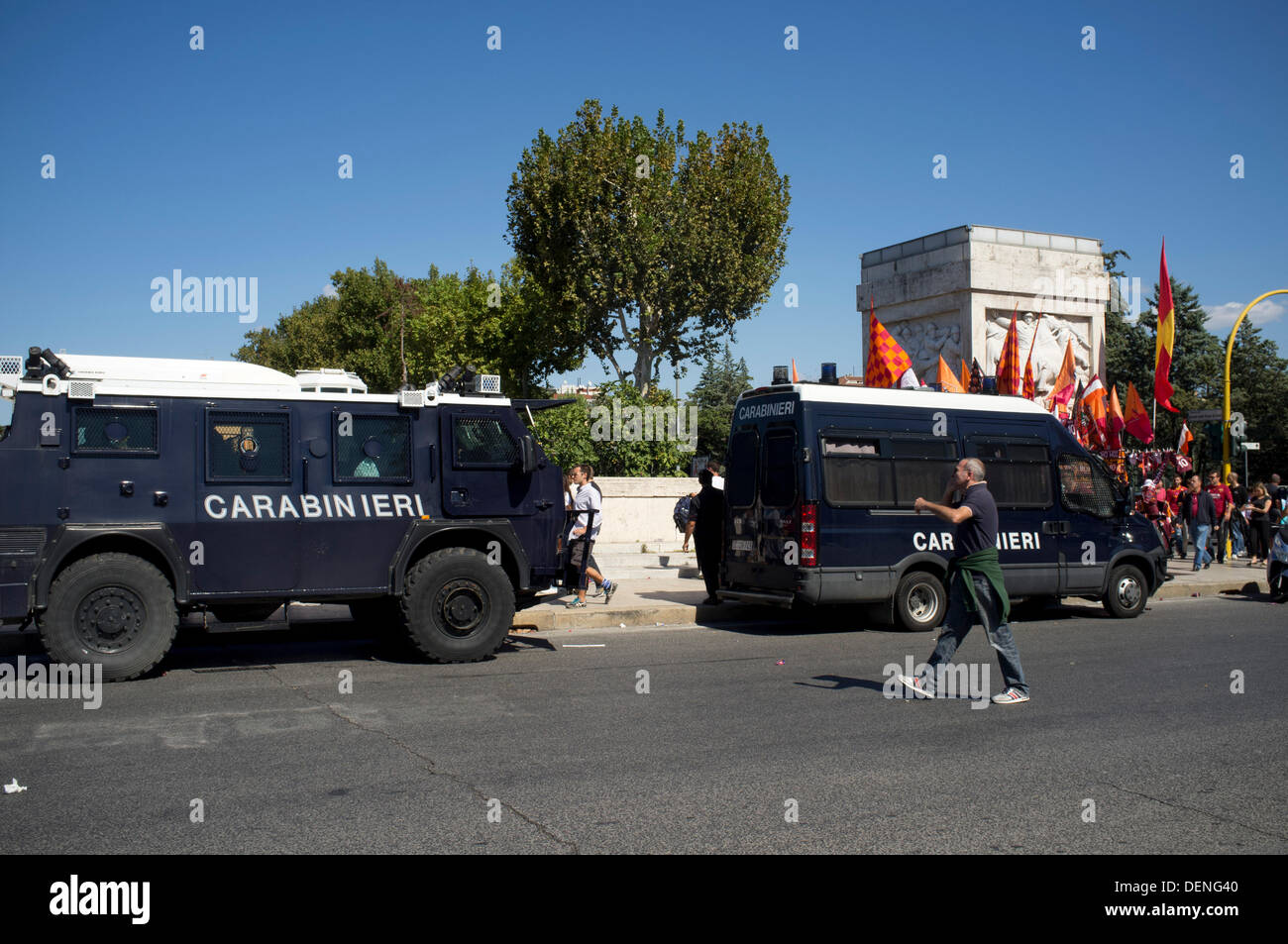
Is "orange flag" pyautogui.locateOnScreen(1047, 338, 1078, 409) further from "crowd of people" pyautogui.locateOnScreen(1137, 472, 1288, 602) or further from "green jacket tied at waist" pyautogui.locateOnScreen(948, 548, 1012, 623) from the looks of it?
"green jacket tied at waist" pyautogui.locateOnScreen(948, 548, 1012, 623)

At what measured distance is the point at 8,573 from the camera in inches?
316

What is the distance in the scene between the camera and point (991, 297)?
28688mm

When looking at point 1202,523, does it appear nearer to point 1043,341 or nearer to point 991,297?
point 991,297

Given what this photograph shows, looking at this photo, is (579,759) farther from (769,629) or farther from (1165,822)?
(769,629)

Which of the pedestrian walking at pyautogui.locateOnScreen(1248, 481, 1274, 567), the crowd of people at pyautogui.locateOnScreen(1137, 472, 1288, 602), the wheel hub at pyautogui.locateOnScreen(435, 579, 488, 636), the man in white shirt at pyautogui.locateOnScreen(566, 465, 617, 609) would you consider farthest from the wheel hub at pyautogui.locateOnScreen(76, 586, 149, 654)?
the pedestrian walking at pyautogui.locateOnScreen(1248, 481, 1274, 567)

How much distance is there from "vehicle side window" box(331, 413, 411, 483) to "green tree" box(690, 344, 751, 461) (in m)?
66.9

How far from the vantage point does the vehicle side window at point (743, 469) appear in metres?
12.5

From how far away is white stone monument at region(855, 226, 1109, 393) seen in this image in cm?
2862

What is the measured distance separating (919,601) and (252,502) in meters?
7.64

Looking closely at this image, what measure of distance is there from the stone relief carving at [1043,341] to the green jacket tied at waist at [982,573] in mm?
21959

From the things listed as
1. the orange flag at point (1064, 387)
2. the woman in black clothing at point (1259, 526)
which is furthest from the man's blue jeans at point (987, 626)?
the orange flag at point (1064, 387)

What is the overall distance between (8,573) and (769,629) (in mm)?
7960

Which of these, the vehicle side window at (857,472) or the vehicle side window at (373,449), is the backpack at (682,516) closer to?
the vehicle side window at (857,472)

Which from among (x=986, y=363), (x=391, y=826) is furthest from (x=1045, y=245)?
(x=391, y=826)
